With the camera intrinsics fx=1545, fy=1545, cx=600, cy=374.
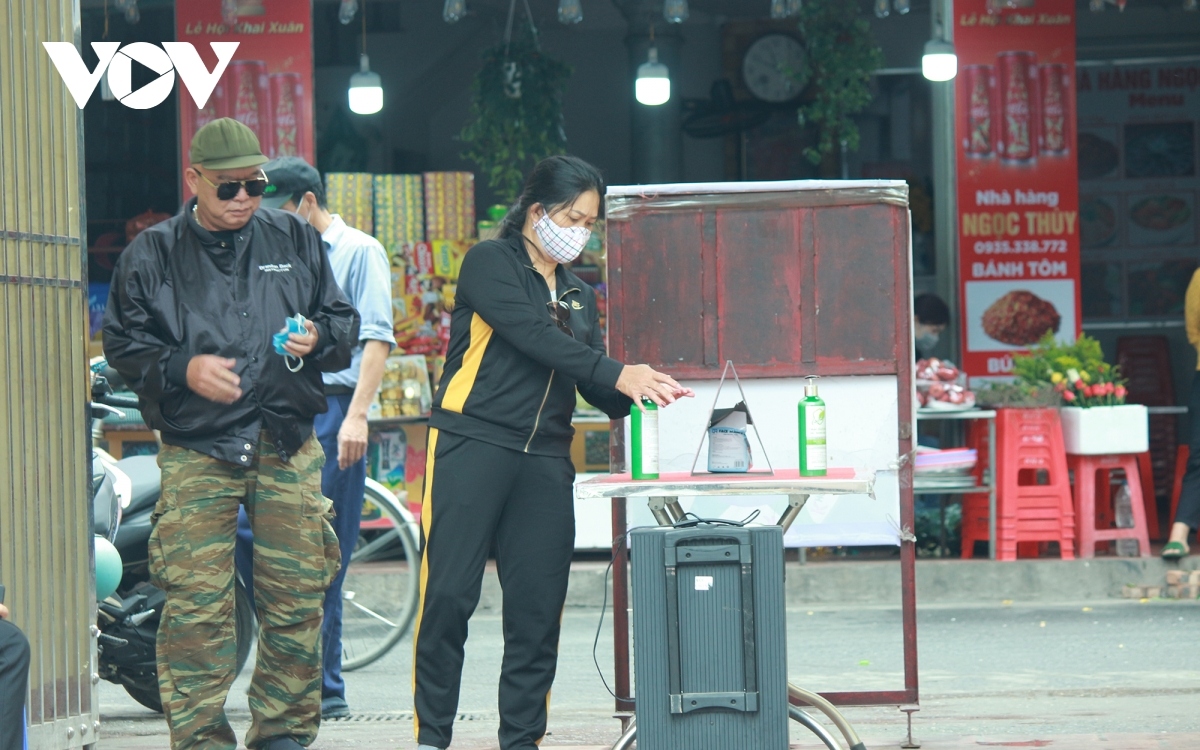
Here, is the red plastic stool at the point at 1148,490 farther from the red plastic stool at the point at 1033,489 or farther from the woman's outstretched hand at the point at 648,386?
the woman's outstretched hand at the point at 648,386

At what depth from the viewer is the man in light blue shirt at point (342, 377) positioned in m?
5.62

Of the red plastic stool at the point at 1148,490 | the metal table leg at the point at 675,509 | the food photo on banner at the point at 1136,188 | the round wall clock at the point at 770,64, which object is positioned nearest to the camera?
the metal table leg at the point at 675,509

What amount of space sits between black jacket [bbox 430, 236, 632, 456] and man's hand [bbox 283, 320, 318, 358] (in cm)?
42

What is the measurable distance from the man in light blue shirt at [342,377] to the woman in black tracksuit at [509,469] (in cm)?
99

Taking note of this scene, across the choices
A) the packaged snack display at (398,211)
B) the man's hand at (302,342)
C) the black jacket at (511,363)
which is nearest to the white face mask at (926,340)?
the packaged snack display at (398,211)

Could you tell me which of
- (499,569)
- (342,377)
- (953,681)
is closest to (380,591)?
(342,377)

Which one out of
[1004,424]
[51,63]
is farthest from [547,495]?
[1004,424]

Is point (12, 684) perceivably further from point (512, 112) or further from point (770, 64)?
point (770, 64)

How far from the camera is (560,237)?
4.63 metres

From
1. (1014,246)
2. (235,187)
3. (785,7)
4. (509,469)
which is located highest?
(785,7)

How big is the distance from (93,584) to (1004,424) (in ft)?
18.3

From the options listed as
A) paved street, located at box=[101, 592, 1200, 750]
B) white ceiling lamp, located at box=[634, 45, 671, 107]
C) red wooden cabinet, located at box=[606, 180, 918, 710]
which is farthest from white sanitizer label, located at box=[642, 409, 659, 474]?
white ceiling lamp, located at box=[634, 45, 671, 107]

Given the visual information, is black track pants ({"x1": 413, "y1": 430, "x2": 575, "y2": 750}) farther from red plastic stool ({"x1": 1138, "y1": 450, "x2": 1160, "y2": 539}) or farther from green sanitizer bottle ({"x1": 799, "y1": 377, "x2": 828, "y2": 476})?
red plastic stool ({"x1": 1138, "y1": 450, "x2": 1160, "y2": 539})

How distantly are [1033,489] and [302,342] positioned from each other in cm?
541
